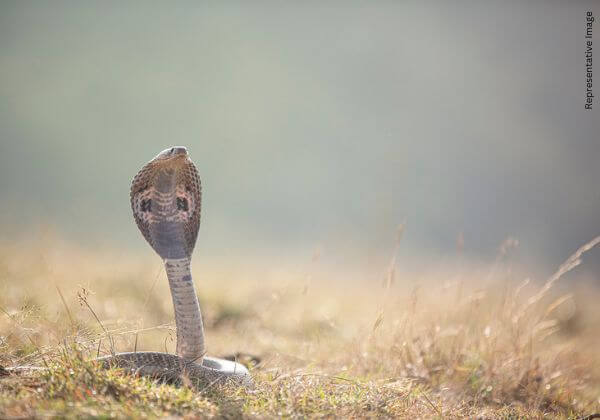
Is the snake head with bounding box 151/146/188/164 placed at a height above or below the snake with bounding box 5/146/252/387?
above

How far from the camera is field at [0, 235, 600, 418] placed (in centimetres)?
330

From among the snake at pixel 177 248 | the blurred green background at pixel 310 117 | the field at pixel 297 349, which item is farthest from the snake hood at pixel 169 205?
the blurred green background at pixel 310 117

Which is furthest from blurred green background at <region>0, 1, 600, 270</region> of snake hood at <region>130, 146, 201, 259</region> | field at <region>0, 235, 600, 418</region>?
snake hood at <region>130, 146, 201, 259</region>

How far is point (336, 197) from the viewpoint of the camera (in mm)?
55438

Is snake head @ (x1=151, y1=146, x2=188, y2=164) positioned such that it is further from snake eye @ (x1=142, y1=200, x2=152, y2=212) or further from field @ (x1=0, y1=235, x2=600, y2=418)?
field @ (x1=0, y1=235, x2=600, y2=418)

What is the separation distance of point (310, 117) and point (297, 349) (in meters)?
79.5

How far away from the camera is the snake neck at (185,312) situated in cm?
392

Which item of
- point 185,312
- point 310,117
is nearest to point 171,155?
point 185,312

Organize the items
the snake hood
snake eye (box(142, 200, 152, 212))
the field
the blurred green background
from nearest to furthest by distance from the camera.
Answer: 1. the field
2. the snake hood
3. snake eye (box(142, 200, 152, 212))
4. the blurred green background

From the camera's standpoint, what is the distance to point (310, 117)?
276 feet

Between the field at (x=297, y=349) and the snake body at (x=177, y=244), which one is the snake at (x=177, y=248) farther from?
the field at (x=297, y=349)

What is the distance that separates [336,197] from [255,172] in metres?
11.9

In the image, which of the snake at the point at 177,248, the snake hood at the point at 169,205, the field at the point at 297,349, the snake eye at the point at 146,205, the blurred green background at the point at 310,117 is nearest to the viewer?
the field at the point at 297,349

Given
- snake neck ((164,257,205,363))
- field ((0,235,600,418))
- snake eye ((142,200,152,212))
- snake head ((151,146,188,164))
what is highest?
snake head ((151,146,188,164))
